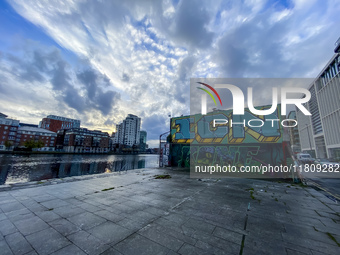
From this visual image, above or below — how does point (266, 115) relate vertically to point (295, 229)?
above

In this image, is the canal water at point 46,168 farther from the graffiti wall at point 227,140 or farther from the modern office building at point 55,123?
the modern office building at point 55,123

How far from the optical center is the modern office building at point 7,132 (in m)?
67.8

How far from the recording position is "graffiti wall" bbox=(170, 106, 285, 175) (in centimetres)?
1534

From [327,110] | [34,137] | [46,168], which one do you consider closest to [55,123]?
[34,137]

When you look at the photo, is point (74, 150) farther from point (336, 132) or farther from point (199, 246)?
point (336, 132)

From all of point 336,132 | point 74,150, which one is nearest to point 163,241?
point 336,132

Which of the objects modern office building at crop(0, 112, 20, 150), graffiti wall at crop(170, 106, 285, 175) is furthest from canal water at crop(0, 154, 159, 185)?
modern office building at crop(0, 112, 20, 150)

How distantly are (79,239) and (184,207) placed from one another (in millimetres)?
3303

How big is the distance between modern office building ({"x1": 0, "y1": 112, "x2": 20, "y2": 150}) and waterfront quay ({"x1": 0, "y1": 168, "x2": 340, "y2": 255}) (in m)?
92.1

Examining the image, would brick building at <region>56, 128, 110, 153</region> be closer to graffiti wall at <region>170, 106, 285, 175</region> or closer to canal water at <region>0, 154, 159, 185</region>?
canal water at <region>0, 154, 159, 185</region>

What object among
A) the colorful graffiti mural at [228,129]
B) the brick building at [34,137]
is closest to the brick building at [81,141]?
the brick building at [34,137]

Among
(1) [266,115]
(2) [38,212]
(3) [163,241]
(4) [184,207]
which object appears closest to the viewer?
(3) [163,241]

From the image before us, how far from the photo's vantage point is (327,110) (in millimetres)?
50625

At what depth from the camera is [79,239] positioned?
313 centimetres
